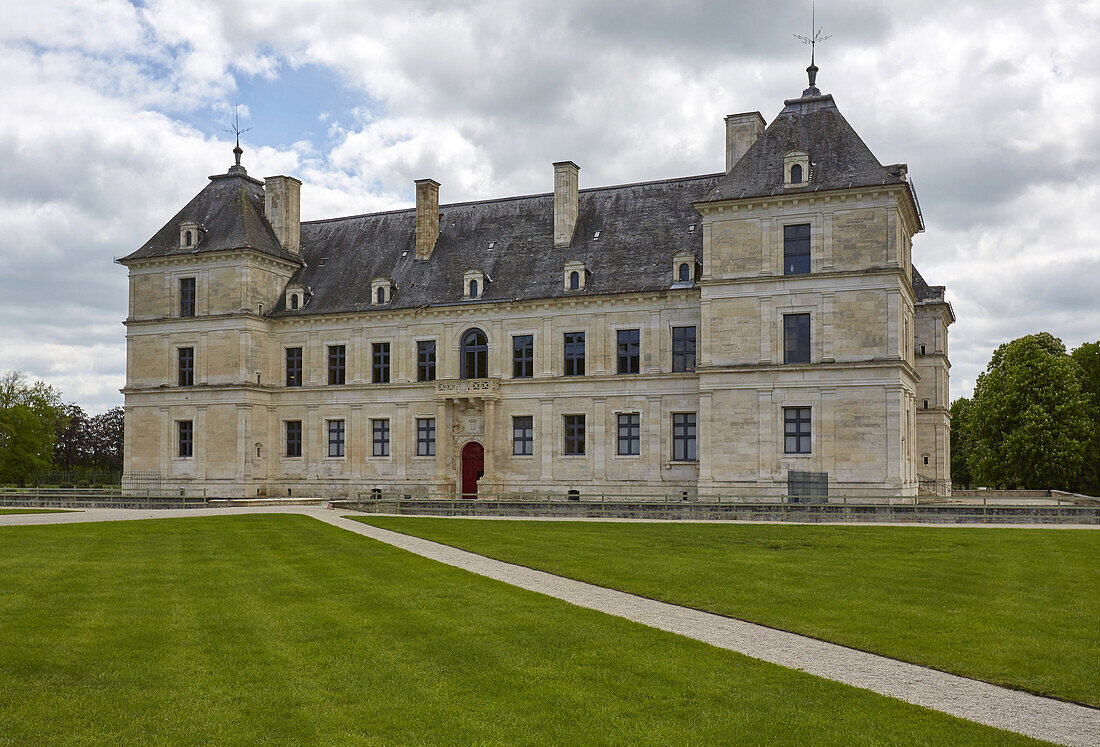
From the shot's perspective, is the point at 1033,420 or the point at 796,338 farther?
the point at 1033,420

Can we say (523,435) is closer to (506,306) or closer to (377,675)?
(506,306)

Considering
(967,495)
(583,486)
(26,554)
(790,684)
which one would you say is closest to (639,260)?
(583,486)

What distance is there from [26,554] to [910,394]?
112 ft

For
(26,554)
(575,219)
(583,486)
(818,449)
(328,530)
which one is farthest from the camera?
(575,219)

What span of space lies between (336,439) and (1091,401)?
1841 inches

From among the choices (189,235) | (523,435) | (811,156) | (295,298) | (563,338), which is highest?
(811,156)

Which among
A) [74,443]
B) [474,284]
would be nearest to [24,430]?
[74,443]

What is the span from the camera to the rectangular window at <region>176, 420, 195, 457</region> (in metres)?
51.0

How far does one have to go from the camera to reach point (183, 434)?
169 ft

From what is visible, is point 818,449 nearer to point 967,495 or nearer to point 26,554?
point 967,495

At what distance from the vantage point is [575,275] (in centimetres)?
4619

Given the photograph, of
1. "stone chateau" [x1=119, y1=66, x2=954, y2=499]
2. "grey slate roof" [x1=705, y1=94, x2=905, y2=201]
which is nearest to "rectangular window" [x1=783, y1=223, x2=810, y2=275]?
"stone chateau" [x1=119, y1=66, x2=954, y2=499]

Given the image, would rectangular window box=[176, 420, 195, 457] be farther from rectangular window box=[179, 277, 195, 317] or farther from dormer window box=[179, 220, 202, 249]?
dormer window box=[179, 220, 202, 249]

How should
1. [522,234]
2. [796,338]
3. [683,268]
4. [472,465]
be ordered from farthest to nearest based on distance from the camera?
[522,234] < [472,465] < [683,268] < [796,338]
